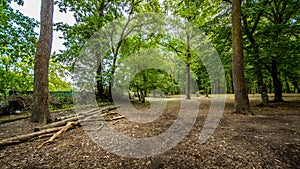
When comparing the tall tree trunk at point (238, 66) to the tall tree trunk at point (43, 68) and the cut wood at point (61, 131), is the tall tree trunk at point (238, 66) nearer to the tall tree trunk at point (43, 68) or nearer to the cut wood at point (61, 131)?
the cut wood at point (61, 131)

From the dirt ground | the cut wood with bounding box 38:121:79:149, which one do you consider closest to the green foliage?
the cut wood with bounding box 38:121:79:149

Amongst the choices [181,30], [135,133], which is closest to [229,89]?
[181,30]

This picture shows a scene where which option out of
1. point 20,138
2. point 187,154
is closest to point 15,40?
point 20,138

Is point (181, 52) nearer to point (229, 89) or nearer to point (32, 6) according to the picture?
point (32, 6)

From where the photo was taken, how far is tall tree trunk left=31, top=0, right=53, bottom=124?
4332mm

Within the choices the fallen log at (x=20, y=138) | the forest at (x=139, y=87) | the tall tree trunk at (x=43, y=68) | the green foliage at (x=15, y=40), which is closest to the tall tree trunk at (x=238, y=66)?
the forest at (x=139, y=87)

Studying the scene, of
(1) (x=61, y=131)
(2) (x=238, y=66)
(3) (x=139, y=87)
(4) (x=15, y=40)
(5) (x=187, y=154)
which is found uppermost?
(4) (x=15, y=40)

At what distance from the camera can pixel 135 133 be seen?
3332mm

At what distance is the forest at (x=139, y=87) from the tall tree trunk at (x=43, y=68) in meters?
0.03

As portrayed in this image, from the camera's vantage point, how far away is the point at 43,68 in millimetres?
4410

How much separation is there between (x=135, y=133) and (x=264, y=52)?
19.1ft

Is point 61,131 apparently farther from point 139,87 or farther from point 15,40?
point 139,87

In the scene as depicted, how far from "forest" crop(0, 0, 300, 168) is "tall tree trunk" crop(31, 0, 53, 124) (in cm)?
3

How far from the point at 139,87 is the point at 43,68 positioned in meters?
6.80
